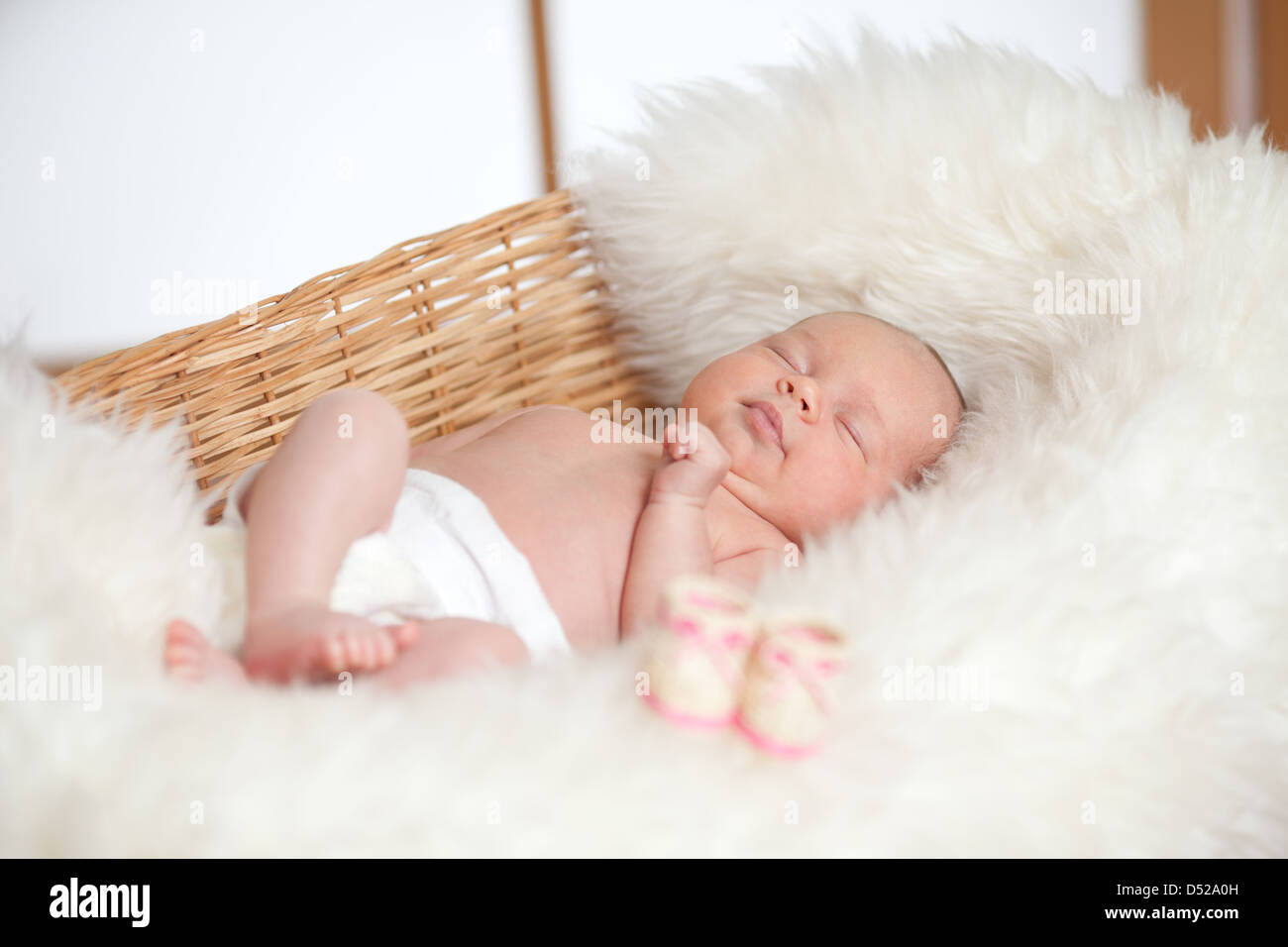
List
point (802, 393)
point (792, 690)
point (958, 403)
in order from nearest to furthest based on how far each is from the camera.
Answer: point (792, 690) → point (802, 393) → point (958, 403)

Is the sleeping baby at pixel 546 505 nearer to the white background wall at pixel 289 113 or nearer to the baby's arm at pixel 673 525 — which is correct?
the baby's arm at pixel 673 525

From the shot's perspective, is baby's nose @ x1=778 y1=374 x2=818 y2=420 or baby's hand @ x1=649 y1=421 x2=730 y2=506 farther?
baby's nose @ x1=778 y1=374 x2=818 y2=420

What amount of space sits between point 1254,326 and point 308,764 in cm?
107

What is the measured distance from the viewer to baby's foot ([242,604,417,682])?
82cm

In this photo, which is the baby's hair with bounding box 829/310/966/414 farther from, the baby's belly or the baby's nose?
the baby's belly

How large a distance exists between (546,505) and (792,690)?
1.59 ft

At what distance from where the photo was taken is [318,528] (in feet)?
3.05

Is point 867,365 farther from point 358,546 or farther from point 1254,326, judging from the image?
point 358,546

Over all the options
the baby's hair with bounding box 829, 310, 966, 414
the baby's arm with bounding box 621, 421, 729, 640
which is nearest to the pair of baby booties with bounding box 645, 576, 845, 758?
the baby's arm with bounding box 621, 421, 729, 640

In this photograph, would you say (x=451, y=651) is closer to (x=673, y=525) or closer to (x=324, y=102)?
(x=673, y=525)

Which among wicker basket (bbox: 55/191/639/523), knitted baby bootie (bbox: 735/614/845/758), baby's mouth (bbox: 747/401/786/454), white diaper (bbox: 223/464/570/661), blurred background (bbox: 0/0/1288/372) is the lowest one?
knitted baby bootie (bbox: 735/614/845/758)

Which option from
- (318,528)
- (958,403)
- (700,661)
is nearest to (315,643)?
(318,528)

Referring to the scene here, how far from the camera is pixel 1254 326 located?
1.16 m

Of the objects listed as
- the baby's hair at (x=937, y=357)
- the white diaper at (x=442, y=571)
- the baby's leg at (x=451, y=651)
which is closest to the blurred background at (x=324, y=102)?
the baby's hair at (x=937, y=357)
